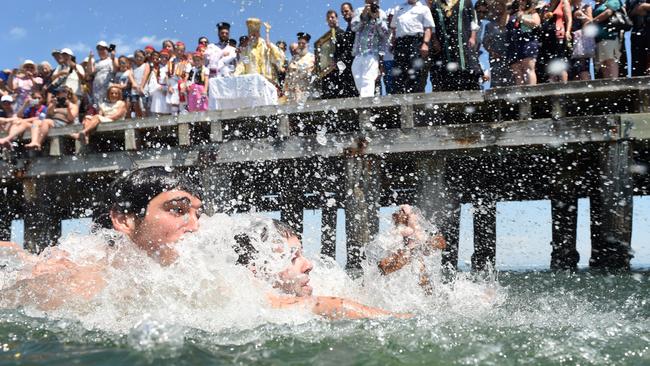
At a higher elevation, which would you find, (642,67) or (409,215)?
(642,67)

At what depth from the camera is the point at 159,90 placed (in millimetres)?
9914

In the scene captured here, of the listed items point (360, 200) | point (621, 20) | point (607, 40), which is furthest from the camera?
point (360, 200)

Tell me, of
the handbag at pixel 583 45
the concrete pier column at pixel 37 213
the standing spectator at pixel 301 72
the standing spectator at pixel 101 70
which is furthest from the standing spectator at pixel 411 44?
the concrete pier column at pixel 37 213

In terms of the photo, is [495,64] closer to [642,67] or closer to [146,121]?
[642,67]

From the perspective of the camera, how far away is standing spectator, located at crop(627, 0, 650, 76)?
7289 millimetres

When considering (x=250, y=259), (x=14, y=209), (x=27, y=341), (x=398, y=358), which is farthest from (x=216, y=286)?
(x=14, y=209)

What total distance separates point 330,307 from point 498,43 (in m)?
Result: 5.79

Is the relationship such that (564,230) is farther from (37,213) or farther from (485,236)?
(37,213)

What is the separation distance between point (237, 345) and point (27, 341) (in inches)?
38.1

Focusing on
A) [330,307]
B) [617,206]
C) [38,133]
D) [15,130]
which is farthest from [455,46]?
[15,130]

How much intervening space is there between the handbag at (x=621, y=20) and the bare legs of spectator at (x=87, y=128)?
715 centimetres

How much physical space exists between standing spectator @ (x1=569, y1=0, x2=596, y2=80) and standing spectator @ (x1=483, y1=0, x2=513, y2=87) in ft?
2.63

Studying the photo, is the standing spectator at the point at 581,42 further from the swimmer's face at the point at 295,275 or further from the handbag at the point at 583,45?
the swimmer's face at the point at 295,275

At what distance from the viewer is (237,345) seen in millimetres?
2654
